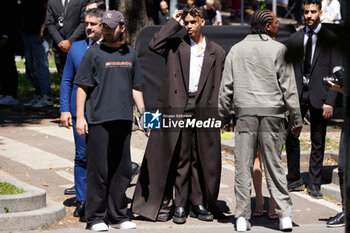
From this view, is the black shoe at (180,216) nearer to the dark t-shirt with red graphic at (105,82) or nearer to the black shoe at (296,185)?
the dark t-shirt with red graphic at (105,82)

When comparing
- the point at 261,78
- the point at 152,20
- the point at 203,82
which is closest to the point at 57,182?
the point at 203,82

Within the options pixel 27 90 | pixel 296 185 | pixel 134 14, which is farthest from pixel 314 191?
pixel 27 90

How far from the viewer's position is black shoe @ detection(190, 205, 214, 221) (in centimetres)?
639

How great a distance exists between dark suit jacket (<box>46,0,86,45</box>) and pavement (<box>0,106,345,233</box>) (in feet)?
5.03

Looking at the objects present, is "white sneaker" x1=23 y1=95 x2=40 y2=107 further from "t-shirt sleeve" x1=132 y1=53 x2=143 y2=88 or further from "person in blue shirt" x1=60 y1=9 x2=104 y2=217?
"t-shirt sleeve" x1=132 y1=53 x2=143 y2=88

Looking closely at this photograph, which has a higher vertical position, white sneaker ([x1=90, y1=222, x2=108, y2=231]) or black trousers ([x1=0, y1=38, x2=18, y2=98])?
black trousers ([x1=0, y1=38, x2=18, y2=98])

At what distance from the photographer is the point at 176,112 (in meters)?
6.27

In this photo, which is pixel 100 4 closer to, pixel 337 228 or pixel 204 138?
pixel 204 138

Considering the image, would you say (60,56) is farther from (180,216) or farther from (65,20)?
(180,216)

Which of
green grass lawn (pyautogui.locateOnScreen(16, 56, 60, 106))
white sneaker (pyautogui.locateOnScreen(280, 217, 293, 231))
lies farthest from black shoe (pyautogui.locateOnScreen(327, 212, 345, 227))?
green grass lawn (pyautogui.locateOnScreen(16, 56, 60, 106))

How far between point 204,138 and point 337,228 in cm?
141

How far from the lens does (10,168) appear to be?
834cm

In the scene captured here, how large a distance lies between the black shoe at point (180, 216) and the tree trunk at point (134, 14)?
5344 millimetres

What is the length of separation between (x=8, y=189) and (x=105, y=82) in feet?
4.46
